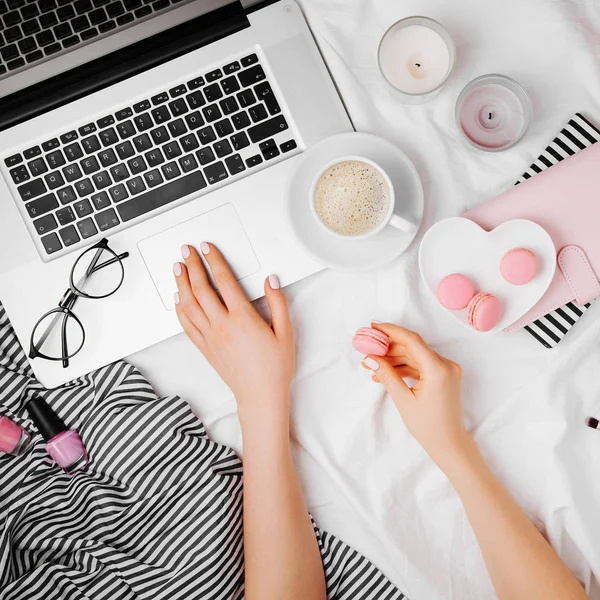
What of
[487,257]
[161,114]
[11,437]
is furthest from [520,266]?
[11,437]

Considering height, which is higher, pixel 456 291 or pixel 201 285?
pixel 201 285

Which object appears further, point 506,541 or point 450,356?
point 450,356

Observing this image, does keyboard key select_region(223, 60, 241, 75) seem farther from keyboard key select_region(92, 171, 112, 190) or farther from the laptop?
keyboard key select_region(92, 171, 112, 190)

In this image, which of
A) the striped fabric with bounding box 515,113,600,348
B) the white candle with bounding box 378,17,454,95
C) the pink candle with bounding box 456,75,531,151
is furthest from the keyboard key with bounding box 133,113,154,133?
the striped fabric with bounding box 515,113,600,348

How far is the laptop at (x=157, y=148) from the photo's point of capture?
83 cm

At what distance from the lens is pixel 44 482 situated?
89 cm

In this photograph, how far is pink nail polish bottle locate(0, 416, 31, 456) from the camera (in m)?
0.87

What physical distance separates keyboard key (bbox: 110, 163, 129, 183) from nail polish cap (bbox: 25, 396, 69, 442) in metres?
0.36

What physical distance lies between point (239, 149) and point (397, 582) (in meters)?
0.69

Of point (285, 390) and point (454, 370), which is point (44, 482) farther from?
point (454, 370)

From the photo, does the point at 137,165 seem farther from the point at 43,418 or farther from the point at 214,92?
the point at 43,418

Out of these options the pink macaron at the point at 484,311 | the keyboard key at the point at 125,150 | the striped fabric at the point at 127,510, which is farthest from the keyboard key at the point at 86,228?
the pink macaron at the point at 484,311

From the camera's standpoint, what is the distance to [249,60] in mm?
842

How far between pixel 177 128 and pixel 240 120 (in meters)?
0.09
